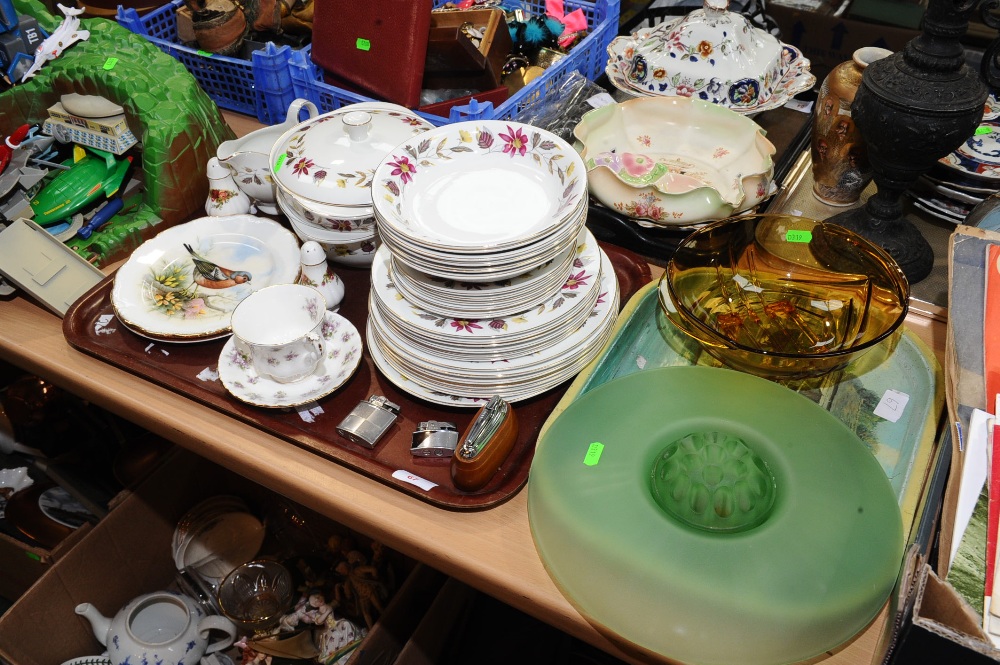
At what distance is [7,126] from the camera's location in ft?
4.25

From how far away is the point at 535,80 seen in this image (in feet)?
4.22

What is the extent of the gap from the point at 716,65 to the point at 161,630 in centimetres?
141

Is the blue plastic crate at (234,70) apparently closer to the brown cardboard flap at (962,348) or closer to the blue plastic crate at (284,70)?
the blue plastic crate at (284,70)

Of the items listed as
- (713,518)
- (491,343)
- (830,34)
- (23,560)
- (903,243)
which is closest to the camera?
(713,518)

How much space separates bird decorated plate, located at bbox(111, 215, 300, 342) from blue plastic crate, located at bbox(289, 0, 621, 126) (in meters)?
0.30

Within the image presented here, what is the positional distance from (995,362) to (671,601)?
1.45 feet

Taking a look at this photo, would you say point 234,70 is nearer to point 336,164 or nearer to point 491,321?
point 336,164

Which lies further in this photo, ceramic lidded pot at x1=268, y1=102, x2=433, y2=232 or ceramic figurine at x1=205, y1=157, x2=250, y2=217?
ceramic figurine at x1=205, y1=157, x2=250, y2=217

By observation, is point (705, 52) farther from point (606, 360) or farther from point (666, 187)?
point (606, 360)

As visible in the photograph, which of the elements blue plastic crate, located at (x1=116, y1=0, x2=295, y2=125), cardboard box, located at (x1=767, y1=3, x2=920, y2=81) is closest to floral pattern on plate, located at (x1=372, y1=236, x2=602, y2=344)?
blue plastic crate, located at (x1=116, y1=0, x2=295, y2=125)

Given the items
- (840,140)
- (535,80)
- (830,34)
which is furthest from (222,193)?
(830,34)

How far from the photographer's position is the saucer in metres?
0.94

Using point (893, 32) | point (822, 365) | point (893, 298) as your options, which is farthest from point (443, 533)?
point (893, 32)

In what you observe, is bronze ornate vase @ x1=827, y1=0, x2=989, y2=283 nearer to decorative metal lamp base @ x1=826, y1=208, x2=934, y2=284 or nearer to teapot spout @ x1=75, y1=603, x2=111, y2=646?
decorative metal lamp base @ x1=826, y1=208, x2=934, y2=284
